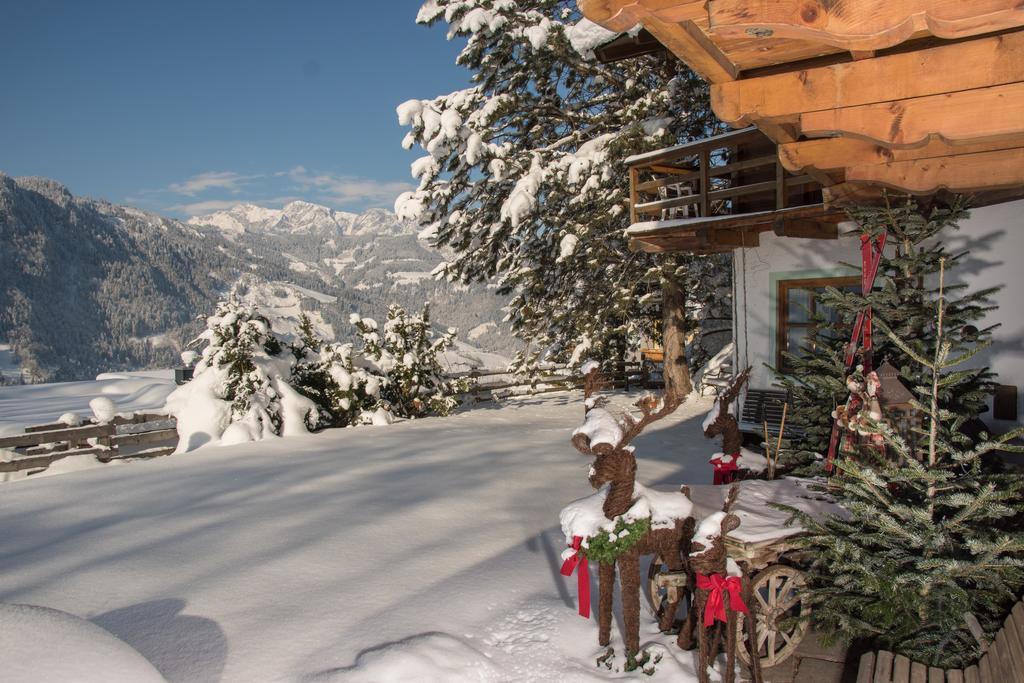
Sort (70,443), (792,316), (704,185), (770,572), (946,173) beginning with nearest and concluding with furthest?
(770,572) → (946,173) → (704,185) → (792,316) → (70,443)

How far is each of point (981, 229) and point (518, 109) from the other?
10579mm

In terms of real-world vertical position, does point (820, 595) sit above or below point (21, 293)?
below

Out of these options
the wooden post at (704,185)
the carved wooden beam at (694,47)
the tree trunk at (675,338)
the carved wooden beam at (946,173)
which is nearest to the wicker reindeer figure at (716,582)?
the carved wooden beam at (694,47)

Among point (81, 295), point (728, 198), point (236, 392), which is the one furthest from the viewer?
point (81, 295)

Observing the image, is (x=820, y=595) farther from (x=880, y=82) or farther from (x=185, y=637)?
(x=185, y=637)

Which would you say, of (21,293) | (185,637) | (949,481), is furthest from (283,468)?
(21,293)

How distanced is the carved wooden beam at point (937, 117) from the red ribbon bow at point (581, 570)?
9.79ft

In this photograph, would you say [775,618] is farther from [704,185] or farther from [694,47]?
[704,185]

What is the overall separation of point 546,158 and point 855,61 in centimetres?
1153

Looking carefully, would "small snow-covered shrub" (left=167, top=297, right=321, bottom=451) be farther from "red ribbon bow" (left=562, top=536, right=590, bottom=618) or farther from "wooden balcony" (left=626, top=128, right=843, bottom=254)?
"red ribbon bow" (left=562, top=536, right=590, bottom=618)

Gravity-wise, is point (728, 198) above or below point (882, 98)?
above

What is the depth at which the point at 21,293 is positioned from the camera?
479ft

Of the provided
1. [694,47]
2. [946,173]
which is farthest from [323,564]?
[946,173]

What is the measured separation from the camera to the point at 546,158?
14.4m
